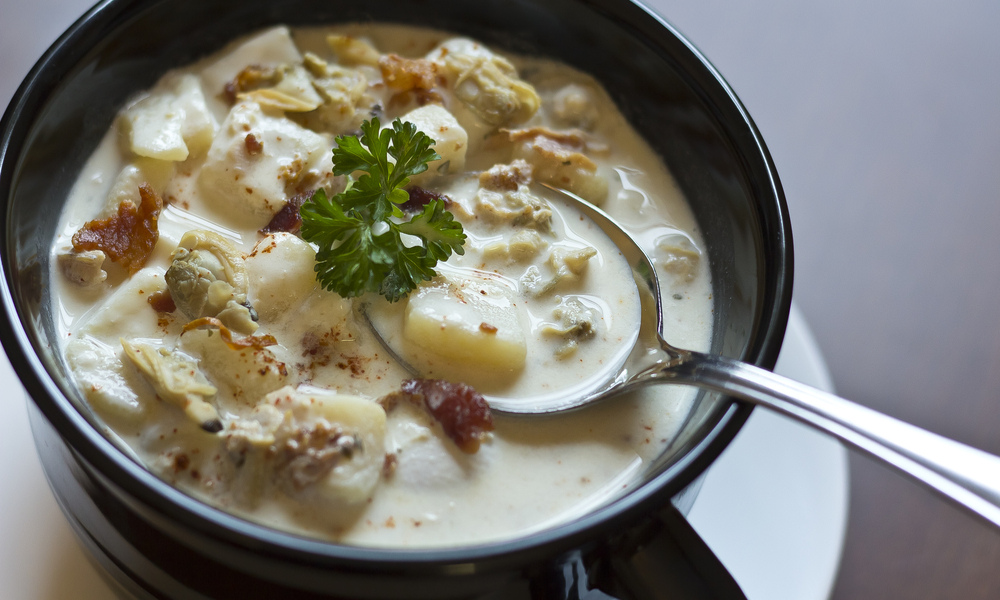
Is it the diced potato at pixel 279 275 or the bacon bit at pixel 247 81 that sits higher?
the bacon bit at pixel 247 81

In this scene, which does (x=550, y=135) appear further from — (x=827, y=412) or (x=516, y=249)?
(x=827, y=412)

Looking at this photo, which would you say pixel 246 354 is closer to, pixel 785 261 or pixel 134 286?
pixel 134 286

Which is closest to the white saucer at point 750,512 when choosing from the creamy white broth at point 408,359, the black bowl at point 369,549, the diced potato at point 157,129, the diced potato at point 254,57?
the black bowl at point 369,549

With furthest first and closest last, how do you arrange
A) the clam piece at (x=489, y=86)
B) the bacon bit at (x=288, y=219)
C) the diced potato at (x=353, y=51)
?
the diced potato at (x=353, y=51) < the clam piece at (x=489, y=86) < the bacon bit at (x=288, y=219)

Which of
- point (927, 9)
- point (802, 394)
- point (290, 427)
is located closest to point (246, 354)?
point (290, 427)

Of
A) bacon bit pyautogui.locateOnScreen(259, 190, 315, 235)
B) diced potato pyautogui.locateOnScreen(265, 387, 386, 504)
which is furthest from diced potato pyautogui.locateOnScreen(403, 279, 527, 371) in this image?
bacon bit pyautogui.locateOnScreen(259, 190, 315, 235)

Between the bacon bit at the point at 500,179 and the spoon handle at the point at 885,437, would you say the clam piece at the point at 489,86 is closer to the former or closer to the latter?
the bacon bit at the point at 500,179
